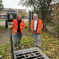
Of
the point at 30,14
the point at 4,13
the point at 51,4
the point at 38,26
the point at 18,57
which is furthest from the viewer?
the point at 4,13

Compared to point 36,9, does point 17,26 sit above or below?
below

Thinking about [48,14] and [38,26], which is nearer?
[38,26]

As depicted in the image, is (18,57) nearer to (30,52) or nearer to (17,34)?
(30,52)

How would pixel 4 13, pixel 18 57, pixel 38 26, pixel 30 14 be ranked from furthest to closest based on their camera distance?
pixel 4 13, pixel 30 14, pixel 38 26, pixel 18 57

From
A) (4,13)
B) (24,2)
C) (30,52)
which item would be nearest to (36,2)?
(24,2)

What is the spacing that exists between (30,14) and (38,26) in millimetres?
4347

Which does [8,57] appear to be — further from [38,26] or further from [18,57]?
[38,26]

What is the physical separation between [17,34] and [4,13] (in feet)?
19.5

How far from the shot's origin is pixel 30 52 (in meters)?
3.45

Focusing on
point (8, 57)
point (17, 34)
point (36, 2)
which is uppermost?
point (36, 2)

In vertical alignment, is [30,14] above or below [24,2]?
below

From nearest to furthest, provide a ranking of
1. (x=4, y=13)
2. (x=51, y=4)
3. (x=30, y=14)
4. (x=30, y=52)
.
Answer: (x=30, y=52), (x=51, y=4), (x=30, y=14), (x=4, y=13)

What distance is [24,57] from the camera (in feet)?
10.3

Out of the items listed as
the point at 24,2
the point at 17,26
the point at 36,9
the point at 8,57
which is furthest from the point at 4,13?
the point at 8,57
